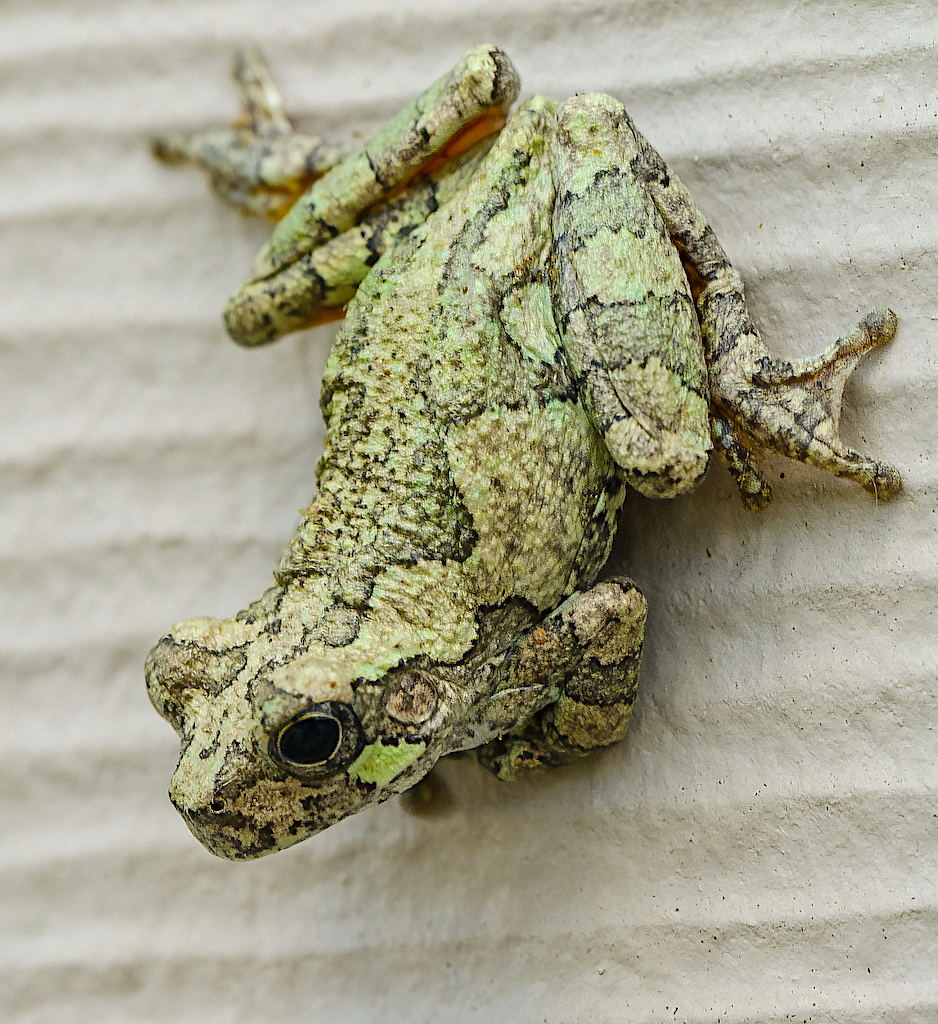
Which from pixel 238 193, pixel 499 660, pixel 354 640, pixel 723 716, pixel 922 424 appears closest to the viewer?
pixel 354 640

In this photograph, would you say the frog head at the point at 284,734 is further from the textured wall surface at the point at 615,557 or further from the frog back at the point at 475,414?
the textured wall surface at the point at 615,557

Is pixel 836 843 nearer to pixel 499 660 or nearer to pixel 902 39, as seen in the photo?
pixel 499 660

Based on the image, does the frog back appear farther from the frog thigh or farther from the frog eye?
the frog eye

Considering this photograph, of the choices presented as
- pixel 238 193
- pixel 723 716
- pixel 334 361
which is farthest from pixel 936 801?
pixel 238 193

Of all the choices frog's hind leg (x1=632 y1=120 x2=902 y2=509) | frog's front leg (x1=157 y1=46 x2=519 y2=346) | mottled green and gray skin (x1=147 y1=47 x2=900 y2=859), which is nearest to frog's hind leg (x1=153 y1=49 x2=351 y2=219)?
frog's front leg (x1=157 y1=46 x2=519 y2=346)

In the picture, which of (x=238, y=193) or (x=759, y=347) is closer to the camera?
(x=759, y=347)
